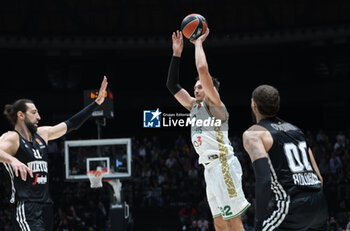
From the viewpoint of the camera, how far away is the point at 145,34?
2088 cm

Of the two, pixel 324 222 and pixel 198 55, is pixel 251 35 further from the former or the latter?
pixel 324 222

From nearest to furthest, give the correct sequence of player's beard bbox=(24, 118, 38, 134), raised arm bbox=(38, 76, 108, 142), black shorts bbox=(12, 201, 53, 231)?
1. black shorts bbox=(12, 201, 53, 231)
2. player's beard bbox=(24, 118, 38, 134)
3. raised arm bbox=(38, 76, 108, 142)

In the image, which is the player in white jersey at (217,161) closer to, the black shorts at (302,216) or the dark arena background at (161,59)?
the black shorts at (302,216)

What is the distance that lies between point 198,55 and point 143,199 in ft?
41.2

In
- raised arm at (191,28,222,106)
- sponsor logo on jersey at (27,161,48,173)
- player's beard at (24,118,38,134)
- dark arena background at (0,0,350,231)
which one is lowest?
sponsor logo on jersey at (27,161,48,173)

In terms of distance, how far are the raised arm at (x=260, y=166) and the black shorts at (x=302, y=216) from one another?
173mm

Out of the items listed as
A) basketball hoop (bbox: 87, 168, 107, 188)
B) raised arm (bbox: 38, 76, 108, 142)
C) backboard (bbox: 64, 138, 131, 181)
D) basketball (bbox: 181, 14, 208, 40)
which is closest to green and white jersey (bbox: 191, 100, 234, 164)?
basketball (bbox: 181, 14, 208, 40)

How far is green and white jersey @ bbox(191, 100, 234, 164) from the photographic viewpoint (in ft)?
18.8

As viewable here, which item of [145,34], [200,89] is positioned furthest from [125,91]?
[200,89]

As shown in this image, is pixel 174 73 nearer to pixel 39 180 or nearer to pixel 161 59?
pixel 39 180

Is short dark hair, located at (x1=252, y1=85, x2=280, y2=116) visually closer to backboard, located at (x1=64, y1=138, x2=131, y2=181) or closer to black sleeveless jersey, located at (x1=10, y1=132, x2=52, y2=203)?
black sleeveless jersey, located at (x1=10, y1=132, x2=52, y2=203)

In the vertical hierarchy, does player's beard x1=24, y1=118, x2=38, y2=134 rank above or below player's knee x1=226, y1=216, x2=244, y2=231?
above

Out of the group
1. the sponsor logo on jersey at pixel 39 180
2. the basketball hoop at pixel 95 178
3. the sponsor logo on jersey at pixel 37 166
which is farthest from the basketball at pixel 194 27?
the basketball hoop at pixel 95 178

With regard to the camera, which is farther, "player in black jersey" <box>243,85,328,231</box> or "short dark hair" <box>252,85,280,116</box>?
"short dark hair" <box>252,85,280,116</box>
